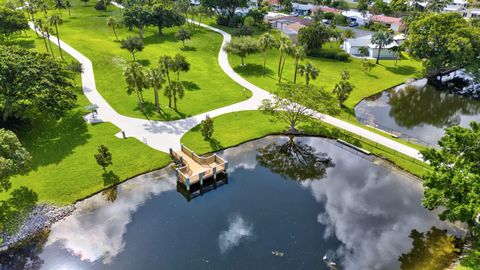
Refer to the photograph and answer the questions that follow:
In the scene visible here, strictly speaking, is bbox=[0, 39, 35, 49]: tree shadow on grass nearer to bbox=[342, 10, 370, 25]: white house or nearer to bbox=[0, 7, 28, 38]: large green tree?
bbox=[0, 7, 28, 38]: large green tree

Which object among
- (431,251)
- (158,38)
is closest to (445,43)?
(431,251)

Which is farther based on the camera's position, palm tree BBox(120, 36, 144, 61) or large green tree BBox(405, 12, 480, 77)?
palm tree BBox(120, 36, 144, 61)

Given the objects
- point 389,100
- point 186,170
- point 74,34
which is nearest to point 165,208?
point 186,170

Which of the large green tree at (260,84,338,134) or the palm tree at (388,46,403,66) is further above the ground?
the palm tree at (388,46,403,66)

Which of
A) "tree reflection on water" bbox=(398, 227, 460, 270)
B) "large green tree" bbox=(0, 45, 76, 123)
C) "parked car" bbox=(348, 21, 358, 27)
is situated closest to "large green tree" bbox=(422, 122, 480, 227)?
"tree reflection on water" bbox=(398, 227, 460, 270)

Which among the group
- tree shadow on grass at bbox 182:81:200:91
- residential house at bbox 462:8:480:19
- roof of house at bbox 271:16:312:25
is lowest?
tree shadow on grass at bbox 182:81:200:91

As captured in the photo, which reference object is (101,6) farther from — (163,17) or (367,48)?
(367,48)

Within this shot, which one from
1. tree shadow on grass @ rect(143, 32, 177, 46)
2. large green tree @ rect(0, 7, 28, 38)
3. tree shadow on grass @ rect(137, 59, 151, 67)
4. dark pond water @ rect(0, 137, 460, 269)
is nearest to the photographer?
dark pond water @ rect(0, 137, 460, 269)

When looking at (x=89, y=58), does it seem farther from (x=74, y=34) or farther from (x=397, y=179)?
(x=397, y=179)
